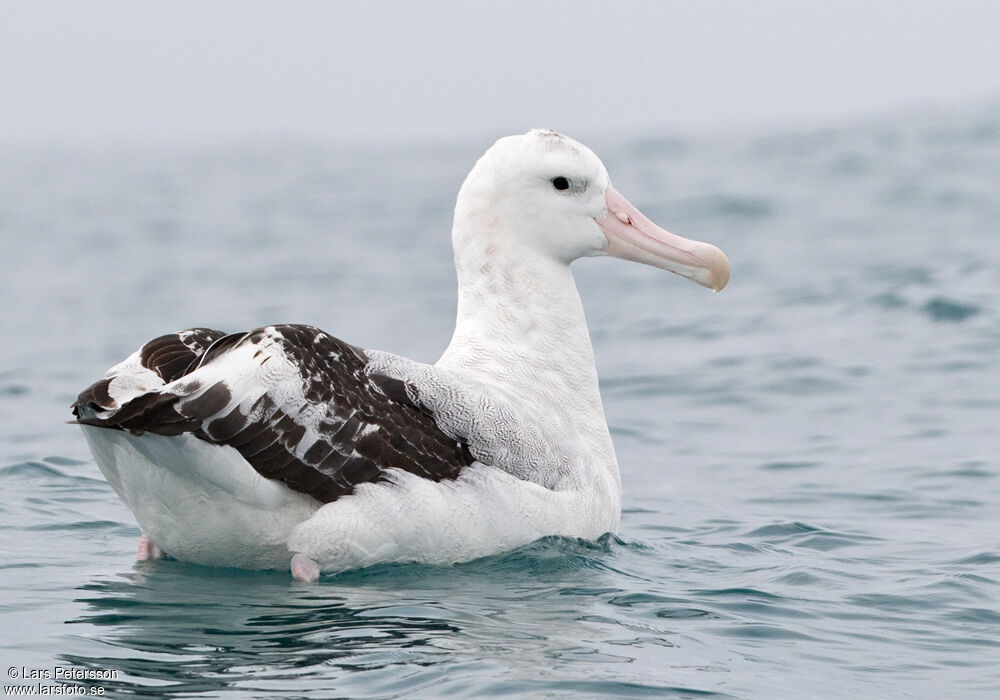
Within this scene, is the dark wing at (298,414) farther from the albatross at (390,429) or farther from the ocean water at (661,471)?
the ocean water at (661,471)

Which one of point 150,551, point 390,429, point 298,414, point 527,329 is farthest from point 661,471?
point 298,414

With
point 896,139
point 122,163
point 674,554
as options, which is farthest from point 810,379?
point 122,163

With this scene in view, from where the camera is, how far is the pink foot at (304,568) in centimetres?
645

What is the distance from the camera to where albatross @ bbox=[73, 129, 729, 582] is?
6117mm

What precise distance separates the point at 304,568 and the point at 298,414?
2.36ft

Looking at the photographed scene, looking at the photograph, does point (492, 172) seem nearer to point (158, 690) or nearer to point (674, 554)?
point (674, 554)

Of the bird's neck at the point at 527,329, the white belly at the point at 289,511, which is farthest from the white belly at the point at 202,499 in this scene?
the bird's neck at the point at 527,329

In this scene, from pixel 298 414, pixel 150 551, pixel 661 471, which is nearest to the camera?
pixel 298 414

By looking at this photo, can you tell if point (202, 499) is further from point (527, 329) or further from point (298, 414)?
point (527, 329)

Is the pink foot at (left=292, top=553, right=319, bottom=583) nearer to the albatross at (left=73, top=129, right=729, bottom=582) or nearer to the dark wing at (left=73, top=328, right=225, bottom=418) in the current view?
the albatross at (left=73, top=129, right=729, bottom=582)

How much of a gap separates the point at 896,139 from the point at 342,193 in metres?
12.8

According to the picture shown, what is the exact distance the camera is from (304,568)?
645 centimetres

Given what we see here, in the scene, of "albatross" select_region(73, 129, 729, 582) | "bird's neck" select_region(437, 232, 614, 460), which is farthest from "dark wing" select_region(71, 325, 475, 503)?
"bird's neck" select_region(437, 232, 614, 460)

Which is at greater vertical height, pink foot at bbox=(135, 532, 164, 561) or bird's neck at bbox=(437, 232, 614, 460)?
bird's neck at bbox=(437, 232, 614, 460)
